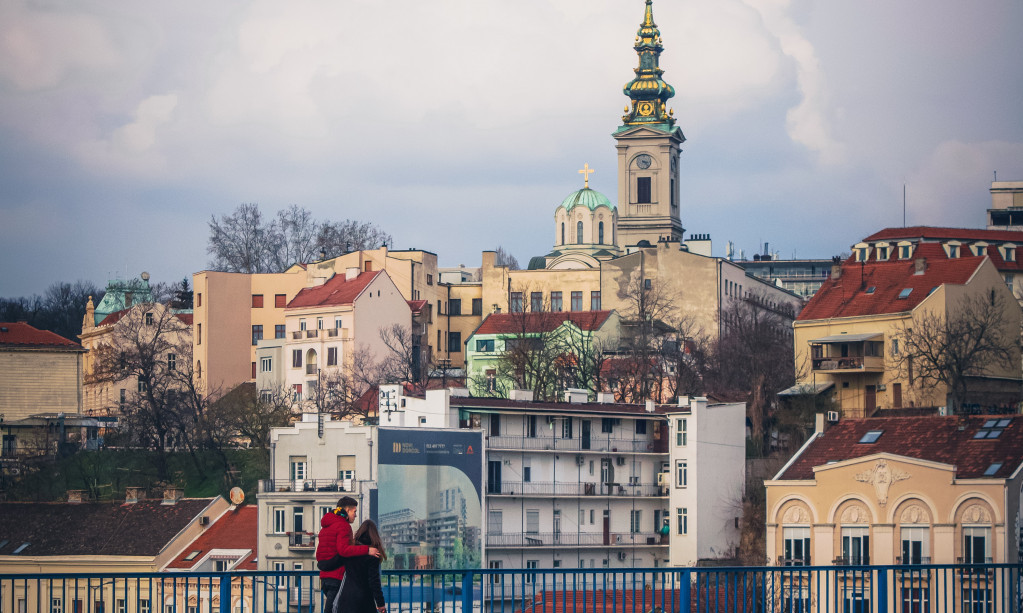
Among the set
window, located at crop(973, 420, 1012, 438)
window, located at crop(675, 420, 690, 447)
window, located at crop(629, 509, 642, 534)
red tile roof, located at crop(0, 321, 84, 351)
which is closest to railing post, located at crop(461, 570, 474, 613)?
window, located at crop(973, 420, 1012, 438)

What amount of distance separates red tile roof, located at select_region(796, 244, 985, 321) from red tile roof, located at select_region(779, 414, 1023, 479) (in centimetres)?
1692

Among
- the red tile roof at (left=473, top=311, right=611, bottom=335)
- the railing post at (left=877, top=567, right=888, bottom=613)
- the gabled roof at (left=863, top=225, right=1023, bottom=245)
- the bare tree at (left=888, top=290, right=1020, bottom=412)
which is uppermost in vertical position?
the gabled roof at (left=863, top=225, right=1023, bottom=245)

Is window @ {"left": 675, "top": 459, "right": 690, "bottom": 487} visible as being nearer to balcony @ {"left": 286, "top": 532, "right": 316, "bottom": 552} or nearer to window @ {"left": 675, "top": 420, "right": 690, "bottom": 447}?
window @ {"left": 675, "top": 420, "right": 690, "bottom": 447}

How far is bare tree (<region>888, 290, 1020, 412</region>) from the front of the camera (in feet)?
245

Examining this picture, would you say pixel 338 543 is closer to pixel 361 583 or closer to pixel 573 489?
pixel 361 583

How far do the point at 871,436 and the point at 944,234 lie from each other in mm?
52582

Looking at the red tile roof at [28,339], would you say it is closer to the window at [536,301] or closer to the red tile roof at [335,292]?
the red tile roof at [335,292]

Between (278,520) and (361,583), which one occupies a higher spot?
(361,583)

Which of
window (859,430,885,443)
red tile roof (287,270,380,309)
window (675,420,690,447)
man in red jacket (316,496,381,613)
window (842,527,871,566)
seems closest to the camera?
man in red jacket (316,496,381,613)

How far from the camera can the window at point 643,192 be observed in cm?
13862

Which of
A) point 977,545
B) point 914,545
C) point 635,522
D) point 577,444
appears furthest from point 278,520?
point 977,545

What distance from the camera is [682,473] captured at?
73.9 m

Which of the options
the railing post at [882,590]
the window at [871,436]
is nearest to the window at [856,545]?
the window at [871,436]

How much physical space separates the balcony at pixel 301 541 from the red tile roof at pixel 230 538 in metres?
1.92
